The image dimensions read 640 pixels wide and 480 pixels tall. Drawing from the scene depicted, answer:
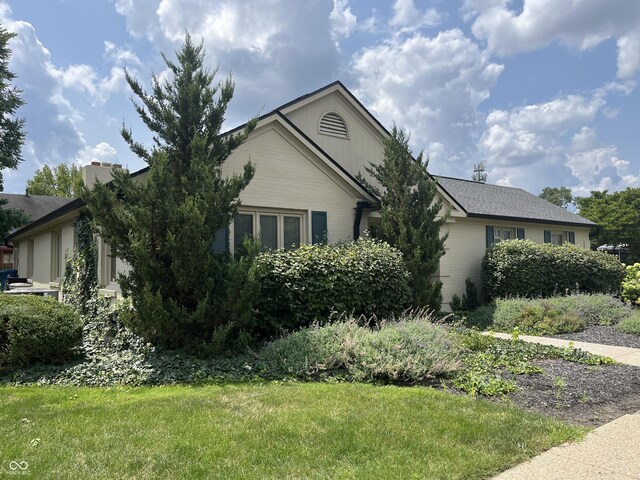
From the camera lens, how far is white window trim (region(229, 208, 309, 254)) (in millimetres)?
9845

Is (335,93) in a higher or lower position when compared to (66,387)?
higher

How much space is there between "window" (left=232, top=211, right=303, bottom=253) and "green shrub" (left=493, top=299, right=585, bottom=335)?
578 centimetres

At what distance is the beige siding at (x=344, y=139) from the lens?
45.9 feet

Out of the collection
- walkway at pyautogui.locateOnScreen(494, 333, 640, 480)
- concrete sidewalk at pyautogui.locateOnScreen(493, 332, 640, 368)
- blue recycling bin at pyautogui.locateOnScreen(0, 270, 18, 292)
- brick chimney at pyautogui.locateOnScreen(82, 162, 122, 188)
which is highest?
brick chimney at pyautogui.locateOnScreen(82, 162, 122, 188)

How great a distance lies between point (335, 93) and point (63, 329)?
1094 centimetres

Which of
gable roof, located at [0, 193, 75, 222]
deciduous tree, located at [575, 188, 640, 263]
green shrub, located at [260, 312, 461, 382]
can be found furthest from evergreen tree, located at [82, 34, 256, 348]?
deciduous tree, located at [575, 188, 640, 263]

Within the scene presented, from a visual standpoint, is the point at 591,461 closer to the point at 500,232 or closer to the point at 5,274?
the point at 500,232

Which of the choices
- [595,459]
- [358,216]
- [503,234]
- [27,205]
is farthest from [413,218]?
[27,205]

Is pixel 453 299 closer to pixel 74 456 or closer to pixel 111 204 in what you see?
pixel 111 204

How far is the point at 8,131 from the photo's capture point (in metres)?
20.6

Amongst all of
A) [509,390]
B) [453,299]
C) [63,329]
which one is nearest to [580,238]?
[453,299]

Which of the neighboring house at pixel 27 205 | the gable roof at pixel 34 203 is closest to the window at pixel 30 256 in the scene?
the gable roof at pixel 34 203

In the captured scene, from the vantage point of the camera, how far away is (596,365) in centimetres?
694

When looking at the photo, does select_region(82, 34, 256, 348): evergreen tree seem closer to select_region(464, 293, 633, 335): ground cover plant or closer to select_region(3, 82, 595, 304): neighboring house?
select_region(3, 82, 595, 304): neighboring house
